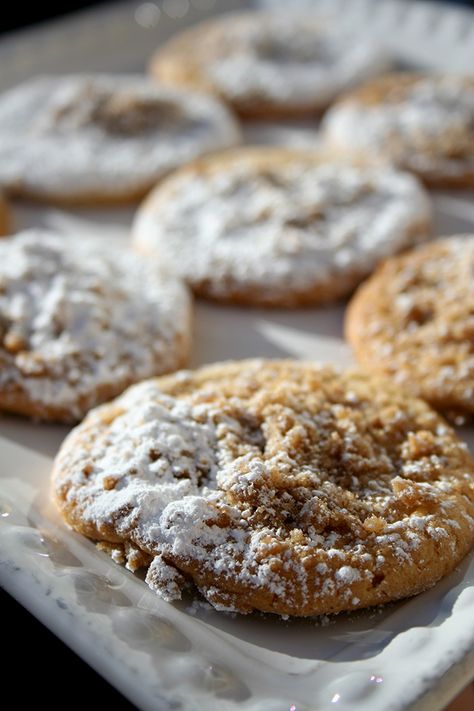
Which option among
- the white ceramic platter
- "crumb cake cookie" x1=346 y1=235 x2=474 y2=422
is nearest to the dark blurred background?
"crumb cake cookie" x1=346 y1=235 x2=474 y2=422

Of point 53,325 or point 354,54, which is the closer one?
point 53,325

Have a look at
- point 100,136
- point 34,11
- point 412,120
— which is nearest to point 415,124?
point 412,120

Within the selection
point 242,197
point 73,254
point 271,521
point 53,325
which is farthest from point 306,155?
point 271,521

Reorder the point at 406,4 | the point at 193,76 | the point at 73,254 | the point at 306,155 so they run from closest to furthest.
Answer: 1. the point at 73,254
2. the point at 306,155
3. the point at 193,76
4. the point at 406,4

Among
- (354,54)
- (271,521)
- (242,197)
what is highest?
(354,54)

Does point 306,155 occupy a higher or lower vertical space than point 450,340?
higher

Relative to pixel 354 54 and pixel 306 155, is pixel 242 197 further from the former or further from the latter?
pixel 354 54

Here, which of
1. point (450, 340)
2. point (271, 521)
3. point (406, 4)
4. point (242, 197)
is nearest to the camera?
point (271, 521)
